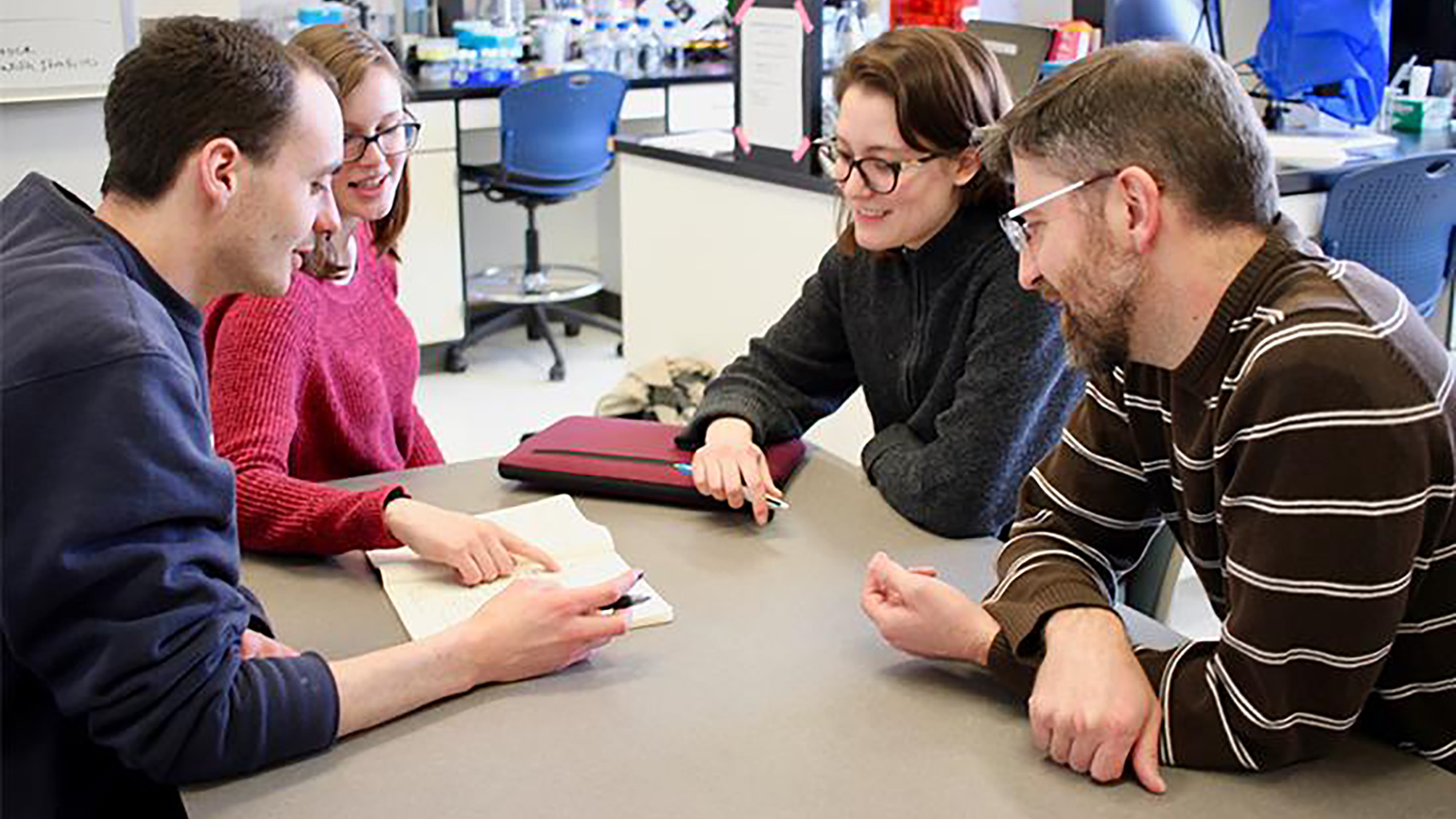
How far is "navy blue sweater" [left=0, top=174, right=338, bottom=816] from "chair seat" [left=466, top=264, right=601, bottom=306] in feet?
12.6

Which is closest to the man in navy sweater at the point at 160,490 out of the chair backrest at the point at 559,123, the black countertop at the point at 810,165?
the black countertop at the point at 810,165

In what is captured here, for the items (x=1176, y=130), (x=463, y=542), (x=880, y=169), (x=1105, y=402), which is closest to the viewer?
(x=1176, y=130)

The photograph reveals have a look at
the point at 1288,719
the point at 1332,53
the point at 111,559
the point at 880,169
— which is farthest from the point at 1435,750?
the point at 1332,53

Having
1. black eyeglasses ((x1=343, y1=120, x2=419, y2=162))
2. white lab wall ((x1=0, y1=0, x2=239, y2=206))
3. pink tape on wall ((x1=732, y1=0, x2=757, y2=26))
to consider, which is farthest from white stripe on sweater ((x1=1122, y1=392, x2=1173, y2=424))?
white lab wall ((x1=0, y1=0, x2=239, y2=206))

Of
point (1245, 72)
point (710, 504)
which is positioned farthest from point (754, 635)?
point (1245, 72)

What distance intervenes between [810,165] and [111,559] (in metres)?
2.01

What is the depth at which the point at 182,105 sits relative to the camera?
49.0 inches

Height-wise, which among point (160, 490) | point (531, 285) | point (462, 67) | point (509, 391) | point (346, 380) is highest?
point (462, 67)

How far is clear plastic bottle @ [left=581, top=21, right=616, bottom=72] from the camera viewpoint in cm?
520

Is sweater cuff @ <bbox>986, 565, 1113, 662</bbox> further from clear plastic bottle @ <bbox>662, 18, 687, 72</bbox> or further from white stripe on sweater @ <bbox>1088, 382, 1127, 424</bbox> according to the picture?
clear plastic bottle @ <bbox>662, 18, 687, 72</bbox>

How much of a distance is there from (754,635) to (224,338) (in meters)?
0.73

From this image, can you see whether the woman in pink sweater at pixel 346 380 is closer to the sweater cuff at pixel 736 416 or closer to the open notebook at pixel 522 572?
the open notebook at pixel 522 572

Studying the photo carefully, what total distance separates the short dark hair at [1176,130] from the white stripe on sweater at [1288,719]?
1.20 ft

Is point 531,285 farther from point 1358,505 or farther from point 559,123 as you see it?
point 1358,505
